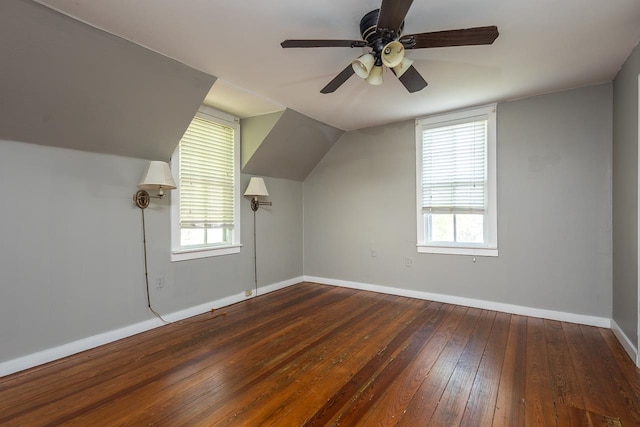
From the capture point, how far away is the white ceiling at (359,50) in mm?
1967

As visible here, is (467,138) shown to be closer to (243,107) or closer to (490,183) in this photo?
(490,183)

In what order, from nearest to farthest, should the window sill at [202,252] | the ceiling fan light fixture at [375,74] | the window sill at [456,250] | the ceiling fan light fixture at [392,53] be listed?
the ceiling fan light fixture at [392,53] → the ceiling fan light fixture at [375,74] → the window sill at [202,252] → the window sill at [456,250]

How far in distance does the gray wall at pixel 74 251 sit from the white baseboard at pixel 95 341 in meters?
0.05

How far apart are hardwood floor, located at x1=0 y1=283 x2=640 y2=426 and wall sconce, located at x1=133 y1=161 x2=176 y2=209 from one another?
1.39 m

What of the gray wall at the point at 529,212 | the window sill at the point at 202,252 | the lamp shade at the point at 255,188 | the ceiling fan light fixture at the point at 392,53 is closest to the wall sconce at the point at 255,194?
the lamp shade at the point at 255,188

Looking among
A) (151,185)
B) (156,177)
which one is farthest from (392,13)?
(151,185)

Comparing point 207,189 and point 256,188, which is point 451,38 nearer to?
point 256,188

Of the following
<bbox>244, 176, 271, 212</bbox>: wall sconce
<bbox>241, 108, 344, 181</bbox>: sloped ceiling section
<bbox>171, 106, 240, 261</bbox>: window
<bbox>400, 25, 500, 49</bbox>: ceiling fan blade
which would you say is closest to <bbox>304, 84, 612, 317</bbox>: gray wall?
<bbox>241, 108, 344, 181</bbox>: sloped ceiling section

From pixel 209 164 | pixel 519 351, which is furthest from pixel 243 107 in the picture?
pixel 519 351

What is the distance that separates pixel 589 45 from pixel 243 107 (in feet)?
11.3

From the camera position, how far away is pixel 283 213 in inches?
199

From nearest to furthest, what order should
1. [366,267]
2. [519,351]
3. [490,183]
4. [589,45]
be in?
[589,45] < [519,351] < [490,183] < [366,267]

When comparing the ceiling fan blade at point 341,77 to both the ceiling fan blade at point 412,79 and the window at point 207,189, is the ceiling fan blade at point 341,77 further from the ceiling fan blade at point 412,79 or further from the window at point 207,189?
the window at point 207,189

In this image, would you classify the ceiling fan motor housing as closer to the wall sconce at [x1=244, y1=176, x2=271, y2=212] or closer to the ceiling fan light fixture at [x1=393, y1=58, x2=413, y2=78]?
the ceiling fan light fixture at [x1=393, y1=58, x2=413, y2=78]
